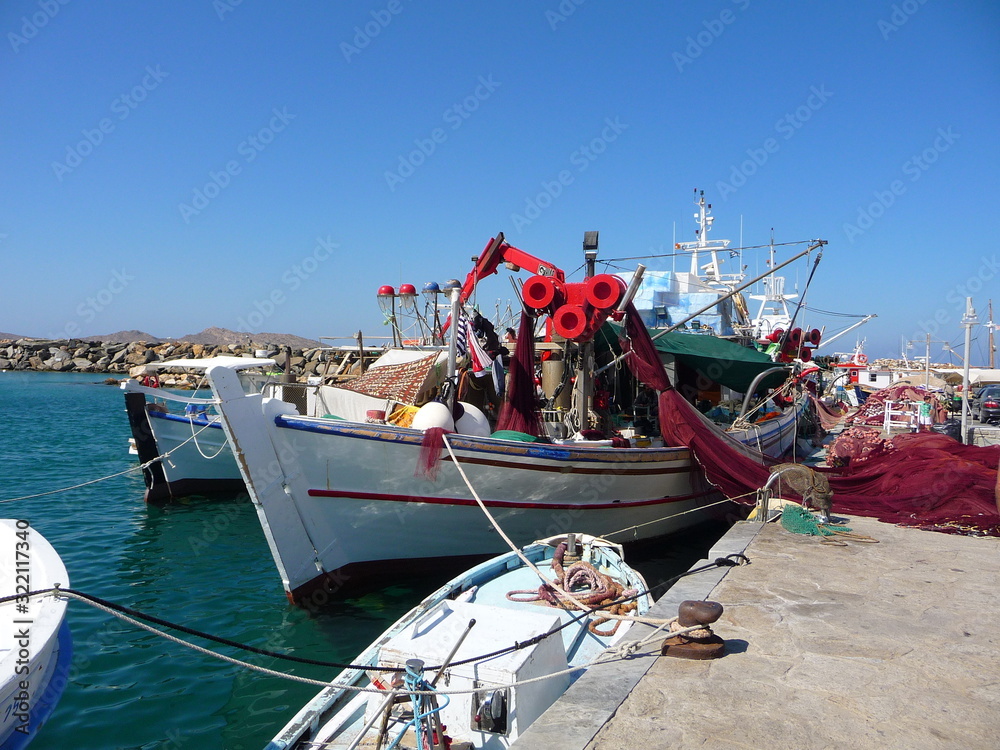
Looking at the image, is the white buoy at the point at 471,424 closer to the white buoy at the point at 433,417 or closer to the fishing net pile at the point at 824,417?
the white buoy at the point at 433,417

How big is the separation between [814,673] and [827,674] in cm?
8

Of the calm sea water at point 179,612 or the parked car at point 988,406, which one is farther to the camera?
the parked car at point 988,406

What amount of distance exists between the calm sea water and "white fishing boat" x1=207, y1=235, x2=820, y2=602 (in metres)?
0.68

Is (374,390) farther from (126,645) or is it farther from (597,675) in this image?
(597,675)

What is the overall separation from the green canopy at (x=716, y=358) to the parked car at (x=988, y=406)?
1512 cm

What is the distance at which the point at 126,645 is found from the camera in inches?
286

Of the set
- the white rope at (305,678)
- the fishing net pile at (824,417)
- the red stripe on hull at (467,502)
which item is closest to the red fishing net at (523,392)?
the red stripe on hull at (467,502)

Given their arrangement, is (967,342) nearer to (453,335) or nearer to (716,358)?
(716,358)

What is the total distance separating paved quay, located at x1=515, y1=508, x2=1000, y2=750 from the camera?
11.7 feet

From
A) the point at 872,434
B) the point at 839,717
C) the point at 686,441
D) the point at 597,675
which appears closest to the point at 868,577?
the point at 839,717

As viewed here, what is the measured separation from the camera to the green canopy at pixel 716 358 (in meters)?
12.7

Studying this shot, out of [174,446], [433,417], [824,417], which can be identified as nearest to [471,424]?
[433,417]

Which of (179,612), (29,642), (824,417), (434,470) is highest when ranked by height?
(434,470)

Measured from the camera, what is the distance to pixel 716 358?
12969 millimetres
